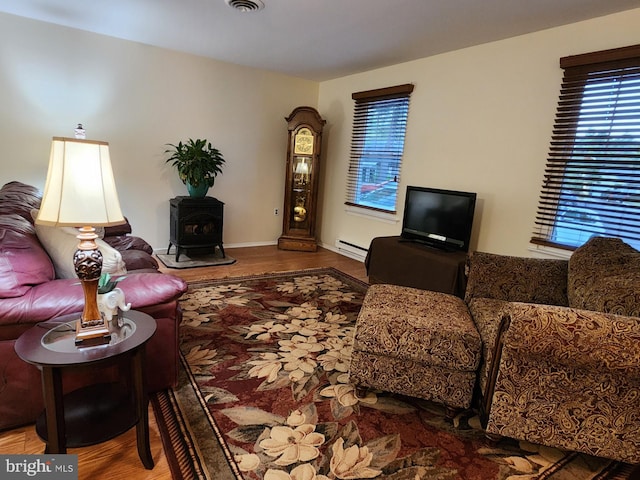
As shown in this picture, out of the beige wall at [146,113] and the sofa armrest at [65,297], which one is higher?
the beige wall at [146,113]

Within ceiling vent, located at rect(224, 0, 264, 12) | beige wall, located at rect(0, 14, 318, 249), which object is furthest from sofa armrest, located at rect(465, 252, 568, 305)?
beige wall, located at rect(0, 14, 318, 249)

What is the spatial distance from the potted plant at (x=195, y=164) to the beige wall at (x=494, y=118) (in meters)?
2.21

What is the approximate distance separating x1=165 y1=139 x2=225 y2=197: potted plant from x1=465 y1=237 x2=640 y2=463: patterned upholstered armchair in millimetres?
3503

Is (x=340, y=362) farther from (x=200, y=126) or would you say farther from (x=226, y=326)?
(x=200, y=126)

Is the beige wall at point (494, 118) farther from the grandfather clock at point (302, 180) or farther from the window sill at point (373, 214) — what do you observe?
the grandfather clock at point (302, 180)

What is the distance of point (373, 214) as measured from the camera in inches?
180

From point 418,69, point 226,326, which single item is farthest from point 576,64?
point 226,326

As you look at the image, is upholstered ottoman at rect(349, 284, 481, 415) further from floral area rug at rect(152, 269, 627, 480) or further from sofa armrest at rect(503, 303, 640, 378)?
sofa armrest at rect(503, 303, 640, 378)

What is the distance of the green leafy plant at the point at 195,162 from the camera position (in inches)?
164

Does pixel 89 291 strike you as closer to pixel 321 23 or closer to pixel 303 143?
pixel 321 23

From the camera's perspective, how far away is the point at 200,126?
14.9 ft

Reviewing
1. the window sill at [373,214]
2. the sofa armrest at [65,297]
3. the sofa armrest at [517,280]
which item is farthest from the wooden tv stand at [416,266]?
the sofa armrest at [65,297]

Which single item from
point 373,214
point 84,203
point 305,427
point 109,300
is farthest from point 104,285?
point 373,214

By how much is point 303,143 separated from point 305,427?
392 cm
